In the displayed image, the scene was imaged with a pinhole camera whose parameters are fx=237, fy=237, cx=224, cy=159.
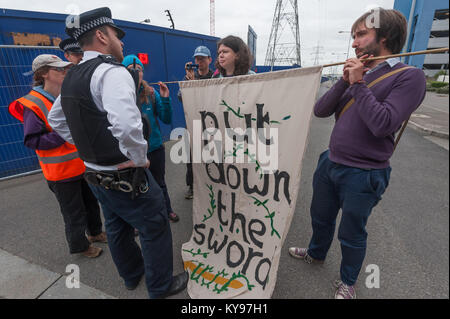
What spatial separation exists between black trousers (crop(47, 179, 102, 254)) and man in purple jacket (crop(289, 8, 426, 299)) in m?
2.06

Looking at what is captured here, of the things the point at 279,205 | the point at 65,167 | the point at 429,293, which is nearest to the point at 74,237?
the point at 65,167

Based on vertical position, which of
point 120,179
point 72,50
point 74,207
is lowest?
point 74,207

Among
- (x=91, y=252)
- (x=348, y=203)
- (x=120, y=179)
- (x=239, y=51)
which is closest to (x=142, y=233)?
(x=120, y=179)

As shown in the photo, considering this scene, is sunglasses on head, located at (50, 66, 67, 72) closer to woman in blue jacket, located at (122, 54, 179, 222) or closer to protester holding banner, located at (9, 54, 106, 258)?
protester holding banner, located at (9, 54, 106, 258)

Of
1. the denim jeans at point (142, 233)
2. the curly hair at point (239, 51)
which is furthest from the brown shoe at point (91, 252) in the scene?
the curly hair at point (239, 51)

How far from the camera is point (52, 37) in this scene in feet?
13.6

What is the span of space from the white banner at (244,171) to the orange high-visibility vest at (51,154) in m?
1.03

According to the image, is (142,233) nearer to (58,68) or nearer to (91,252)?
(91,252)

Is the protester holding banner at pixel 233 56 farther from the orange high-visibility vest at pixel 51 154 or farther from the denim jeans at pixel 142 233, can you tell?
the orange high-visibility vest at pixel 51 154

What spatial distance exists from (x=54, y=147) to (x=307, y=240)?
2477 mm

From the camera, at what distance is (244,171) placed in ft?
6.07

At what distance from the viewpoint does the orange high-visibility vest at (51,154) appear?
6.25 feet

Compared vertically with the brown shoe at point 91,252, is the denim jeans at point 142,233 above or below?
above

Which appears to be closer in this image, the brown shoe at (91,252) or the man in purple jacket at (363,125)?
the man in purple jacket at (363,125)
